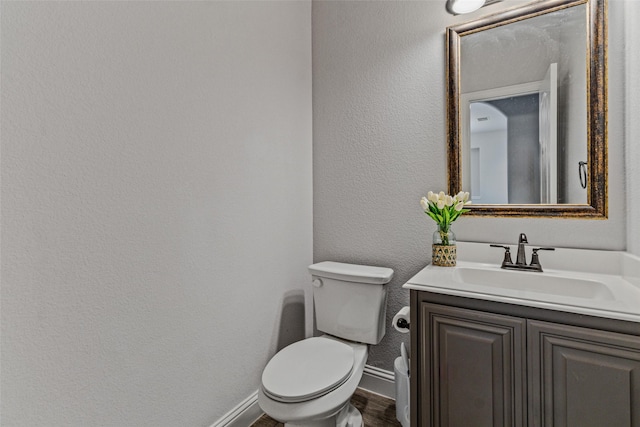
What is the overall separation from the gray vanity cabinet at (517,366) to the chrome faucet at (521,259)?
15.5 inches

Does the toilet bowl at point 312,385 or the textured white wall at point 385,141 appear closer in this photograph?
the toilet bowl at point 312,385

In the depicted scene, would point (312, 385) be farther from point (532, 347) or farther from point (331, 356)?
point (532, 347)

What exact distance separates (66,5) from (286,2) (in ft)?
3.92

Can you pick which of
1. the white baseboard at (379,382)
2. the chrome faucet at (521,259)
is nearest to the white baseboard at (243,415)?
the white baseboard at (379,382)

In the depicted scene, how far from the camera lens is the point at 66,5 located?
2.85 ft

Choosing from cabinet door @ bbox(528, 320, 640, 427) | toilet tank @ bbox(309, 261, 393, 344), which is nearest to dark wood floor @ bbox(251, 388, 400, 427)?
toilet tank @ bbox(309, 261, 393, 344)

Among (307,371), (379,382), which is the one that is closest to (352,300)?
(307,371)

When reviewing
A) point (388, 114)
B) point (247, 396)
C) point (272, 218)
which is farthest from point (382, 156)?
point (247, 396)

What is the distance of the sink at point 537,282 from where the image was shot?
112 centimetres

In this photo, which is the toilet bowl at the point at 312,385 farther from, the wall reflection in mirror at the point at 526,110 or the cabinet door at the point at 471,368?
the wall reflection in mirror at the point at 526,110

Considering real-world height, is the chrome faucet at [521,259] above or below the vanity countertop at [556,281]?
above

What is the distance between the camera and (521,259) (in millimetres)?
1287

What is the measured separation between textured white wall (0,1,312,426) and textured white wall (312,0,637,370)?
14.4 inches

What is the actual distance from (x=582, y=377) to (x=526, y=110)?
1093 millimetres
